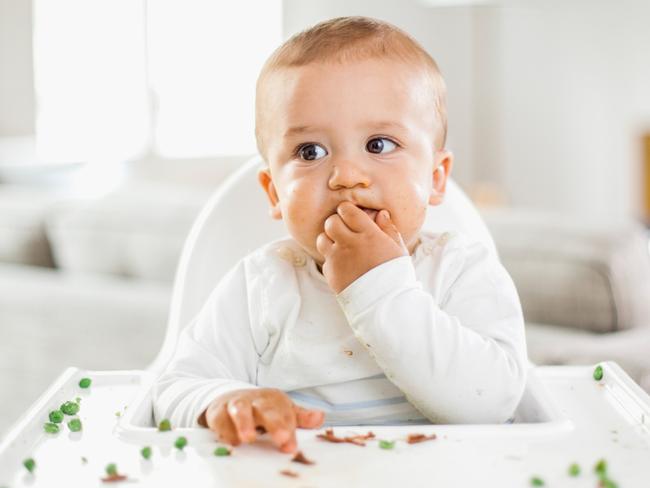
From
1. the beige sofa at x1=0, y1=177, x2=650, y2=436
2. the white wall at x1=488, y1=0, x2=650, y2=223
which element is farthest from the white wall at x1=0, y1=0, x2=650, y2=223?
the beige sofa at x1=0, y1=177, x2=650, y2=436

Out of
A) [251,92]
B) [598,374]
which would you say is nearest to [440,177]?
[598,374]

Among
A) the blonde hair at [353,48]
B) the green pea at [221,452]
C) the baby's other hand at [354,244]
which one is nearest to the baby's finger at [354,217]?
the baby's other hand at [354,244]

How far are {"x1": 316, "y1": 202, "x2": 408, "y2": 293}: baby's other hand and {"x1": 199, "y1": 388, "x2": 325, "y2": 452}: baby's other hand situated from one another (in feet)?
0.47

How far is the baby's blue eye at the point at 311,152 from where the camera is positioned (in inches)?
38.1

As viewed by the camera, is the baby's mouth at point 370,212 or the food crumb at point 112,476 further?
the baby's mouth at point 370,212

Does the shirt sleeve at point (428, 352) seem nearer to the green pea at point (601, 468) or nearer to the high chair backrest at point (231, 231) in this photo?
the green pea at point (601, 468)

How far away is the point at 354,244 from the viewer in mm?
912

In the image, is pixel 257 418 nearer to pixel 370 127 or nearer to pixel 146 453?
pixel 146 453

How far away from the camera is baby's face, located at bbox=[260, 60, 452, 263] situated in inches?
37.4

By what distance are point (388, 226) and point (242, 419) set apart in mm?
256

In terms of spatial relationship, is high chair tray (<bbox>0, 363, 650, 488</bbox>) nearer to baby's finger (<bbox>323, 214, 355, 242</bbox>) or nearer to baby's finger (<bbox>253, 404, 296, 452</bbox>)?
baby's finger (<bbox>253, 404, 296, 452</bbox>)

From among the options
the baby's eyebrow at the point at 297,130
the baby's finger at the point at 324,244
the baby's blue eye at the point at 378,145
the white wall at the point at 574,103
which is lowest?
the white wall at the point at 574,103

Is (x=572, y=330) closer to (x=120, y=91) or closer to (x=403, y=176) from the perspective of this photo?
(x=403, y=176)

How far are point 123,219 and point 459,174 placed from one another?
4.85 m
